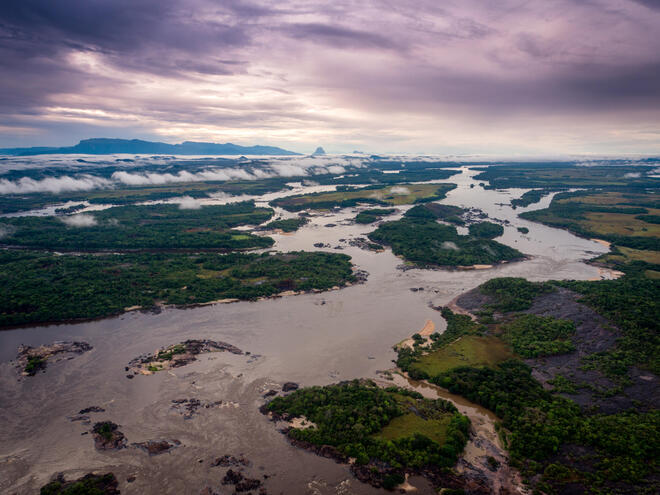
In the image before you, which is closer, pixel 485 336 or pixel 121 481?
pixel 121 481

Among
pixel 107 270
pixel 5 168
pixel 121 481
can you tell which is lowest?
pixel 121 481

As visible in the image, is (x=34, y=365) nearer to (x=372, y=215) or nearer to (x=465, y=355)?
(x=465, y=355)

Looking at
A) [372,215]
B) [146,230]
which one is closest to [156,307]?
[146,230]

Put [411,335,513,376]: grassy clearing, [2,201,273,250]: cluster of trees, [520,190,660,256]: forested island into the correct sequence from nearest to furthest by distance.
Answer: [411,335,513,376]: grassy clearing < [520,190,660,256]: forested island < [2,201,273,250]: cluster of trees

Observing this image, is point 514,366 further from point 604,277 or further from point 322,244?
point 322,244

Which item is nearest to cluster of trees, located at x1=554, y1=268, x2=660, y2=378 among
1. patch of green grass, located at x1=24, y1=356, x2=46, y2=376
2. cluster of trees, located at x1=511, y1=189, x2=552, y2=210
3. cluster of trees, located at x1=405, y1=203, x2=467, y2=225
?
patch of green grass, located at x1=24, y1=356, x2=46, y2=376

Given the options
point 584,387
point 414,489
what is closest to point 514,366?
point 584,387

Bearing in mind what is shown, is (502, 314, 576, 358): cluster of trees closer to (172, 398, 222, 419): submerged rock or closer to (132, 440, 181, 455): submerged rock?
(172, 398, 222, 419): submerged rock
